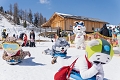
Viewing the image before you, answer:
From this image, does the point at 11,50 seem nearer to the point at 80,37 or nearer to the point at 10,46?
the point at 10,46

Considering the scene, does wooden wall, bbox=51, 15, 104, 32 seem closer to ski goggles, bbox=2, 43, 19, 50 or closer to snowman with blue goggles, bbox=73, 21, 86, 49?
snowman with blue goggles, bbox=73, 21, 86, 49

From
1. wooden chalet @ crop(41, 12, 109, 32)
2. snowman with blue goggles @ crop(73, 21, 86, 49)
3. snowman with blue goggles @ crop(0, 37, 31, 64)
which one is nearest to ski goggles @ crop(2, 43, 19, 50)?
snowman with blue goggles @ crop(0, 37, 31, 64)

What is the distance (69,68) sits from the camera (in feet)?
8.58

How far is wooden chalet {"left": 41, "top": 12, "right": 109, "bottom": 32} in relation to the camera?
18.2 m

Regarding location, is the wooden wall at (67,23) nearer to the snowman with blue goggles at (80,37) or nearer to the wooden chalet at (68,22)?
the wooden chalet at (68,22)

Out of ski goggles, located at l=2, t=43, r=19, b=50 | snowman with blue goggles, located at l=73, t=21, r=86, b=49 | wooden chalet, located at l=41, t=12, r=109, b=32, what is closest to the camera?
ski goggles, located at l=2, t=43, r=19, b=50

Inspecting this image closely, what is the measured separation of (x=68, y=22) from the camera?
18.2 m

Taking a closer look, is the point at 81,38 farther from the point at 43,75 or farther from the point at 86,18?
the point at 86,18

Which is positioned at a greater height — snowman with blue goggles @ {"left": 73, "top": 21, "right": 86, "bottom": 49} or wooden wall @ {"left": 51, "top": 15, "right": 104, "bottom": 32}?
wooden wall @ {"left": 51, "top": 15, "right": 104, "bottom": 32}

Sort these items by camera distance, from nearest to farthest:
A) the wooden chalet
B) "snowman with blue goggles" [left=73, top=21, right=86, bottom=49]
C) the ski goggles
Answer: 1. the ski goggles
2. "snowman with blue goggles" [left=73, top=21, right=86, bottom=49]
3. the wooden chalet

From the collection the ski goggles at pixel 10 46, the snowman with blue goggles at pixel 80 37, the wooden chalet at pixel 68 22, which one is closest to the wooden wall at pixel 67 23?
the wooden chalet at pixel 68 22

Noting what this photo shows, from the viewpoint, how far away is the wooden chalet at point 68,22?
Result: 18.2m

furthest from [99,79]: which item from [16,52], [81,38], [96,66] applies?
[81,38]

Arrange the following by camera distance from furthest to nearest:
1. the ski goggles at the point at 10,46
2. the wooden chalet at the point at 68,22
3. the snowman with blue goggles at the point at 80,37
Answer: the wooden chalet at the point at 68,22, the snowman with blue goggles at the point at 80,37, the ski goggles at the point at 10,46
